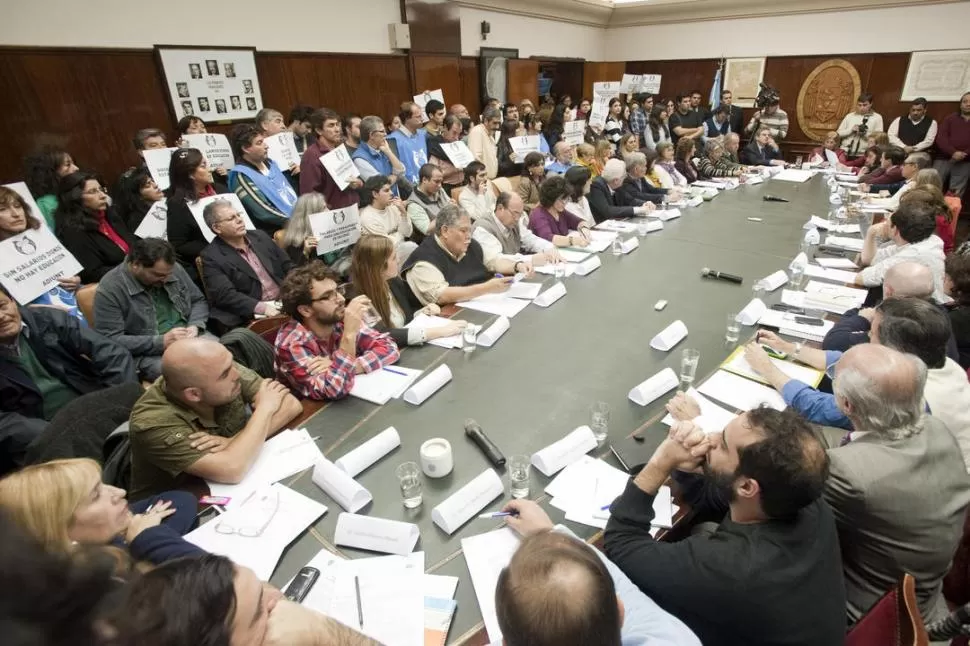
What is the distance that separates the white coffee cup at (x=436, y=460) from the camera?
5.52 feet

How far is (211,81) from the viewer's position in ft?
17.2

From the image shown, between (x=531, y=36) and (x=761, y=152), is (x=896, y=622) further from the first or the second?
(x=531, y=36)

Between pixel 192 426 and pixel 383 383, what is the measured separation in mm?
756

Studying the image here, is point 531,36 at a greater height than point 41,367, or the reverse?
point 531,36

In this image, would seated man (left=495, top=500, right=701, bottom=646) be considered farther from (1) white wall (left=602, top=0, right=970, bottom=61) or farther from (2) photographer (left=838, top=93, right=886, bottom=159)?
(1) white wall (left=602, top=0, right=970, bottom=61)

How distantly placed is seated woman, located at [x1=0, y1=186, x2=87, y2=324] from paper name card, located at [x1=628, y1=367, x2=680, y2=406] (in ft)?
9.77

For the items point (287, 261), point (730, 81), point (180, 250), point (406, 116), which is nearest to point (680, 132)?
point (730, 81)

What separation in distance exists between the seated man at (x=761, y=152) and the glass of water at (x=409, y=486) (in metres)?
8.49

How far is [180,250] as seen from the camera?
11.8 ft

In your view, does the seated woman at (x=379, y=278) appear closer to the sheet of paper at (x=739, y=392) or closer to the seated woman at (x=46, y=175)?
the sheet of paper at (x=739, y=392)

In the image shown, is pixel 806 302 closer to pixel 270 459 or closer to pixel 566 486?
pixel 566 486

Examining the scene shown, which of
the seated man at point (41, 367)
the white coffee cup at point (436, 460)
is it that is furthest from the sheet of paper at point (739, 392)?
the seated man at point (41, 367)

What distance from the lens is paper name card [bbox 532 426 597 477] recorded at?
1.72 metres

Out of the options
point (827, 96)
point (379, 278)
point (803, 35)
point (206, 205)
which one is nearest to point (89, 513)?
point (379, 278)
